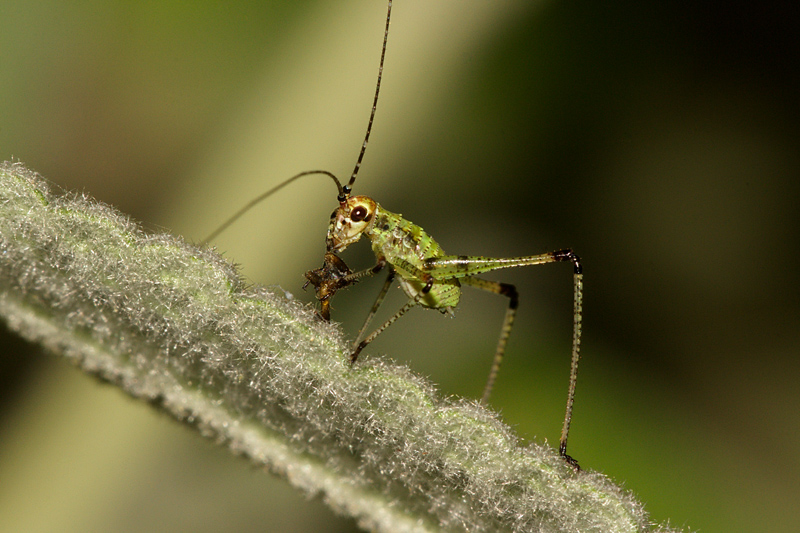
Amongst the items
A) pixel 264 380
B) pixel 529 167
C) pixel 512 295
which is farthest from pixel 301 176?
Result: pixel 264 380

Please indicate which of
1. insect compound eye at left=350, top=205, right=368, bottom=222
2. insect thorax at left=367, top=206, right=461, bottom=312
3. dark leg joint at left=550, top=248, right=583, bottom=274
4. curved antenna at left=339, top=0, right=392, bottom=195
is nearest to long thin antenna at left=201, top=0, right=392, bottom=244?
curved antenna at left=339, top=0, right=392, bottom=195

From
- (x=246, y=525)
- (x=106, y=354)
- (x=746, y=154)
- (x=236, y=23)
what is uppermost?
(x=746, y=154)

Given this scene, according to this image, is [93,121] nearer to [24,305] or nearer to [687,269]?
[24,305]

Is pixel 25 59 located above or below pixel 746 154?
below

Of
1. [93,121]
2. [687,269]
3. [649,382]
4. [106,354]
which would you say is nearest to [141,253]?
[106,354]

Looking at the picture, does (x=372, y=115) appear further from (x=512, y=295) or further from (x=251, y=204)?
(x=512, y=295)

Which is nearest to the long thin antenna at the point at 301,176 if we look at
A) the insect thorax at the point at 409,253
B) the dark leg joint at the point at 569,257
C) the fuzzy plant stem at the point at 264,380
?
the insect thorax at the point at 409,253
